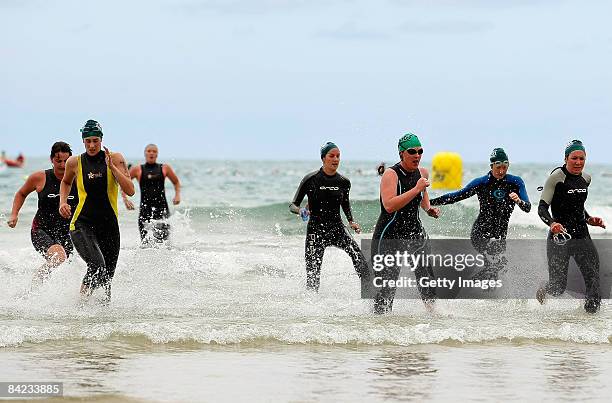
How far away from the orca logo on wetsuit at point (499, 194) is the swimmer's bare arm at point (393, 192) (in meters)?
Result: 2.14

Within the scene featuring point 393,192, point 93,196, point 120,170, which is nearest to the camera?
Result: point 393,192

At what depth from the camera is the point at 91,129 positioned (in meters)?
8.90

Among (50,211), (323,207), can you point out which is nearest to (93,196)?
(50,211)

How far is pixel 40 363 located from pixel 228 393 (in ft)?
5.70

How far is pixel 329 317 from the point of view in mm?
9227

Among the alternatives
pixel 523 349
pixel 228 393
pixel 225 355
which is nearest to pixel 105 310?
pixel 225 355

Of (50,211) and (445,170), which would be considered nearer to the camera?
(50,211)

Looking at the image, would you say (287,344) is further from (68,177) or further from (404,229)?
(68,177)

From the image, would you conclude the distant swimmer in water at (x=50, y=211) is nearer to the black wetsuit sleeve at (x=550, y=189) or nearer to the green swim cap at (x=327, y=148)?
the green swim cap at (x=327, y=148)

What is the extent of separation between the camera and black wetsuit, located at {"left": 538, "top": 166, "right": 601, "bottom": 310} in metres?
9.35

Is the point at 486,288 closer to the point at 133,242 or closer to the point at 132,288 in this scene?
the point at 132,288

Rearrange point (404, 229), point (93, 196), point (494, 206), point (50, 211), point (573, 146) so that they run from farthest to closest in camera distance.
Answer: point (494, 206) → point (50, 211) → point (573, 146) → point (93, 196) → point (404, 229)

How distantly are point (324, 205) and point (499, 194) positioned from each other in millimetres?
1962

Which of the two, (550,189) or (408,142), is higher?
(408,142)
